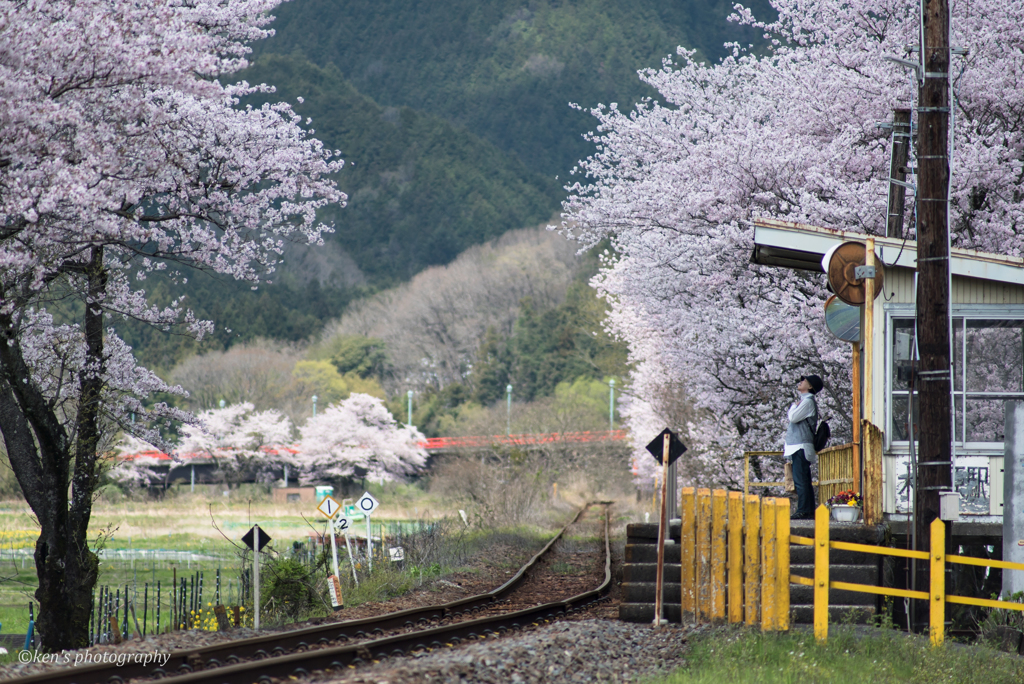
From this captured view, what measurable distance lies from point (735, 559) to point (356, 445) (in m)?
66.1

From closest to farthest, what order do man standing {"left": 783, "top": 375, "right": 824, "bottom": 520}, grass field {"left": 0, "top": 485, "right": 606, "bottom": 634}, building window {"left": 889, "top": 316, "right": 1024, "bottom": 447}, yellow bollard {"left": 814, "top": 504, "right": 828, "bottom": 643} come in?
yellow bollard {"left": 814, "top": 504, "right": 828, "bottom": 643} < man standing {"left": 783, "top": 375, "right": 824, "bottom": 520} < building window {"left": 889, "top": 316, "right": 1024, "bottom": 447} < grass field {"left": 0, "top": 485, "right": 606, "bottom": 634}

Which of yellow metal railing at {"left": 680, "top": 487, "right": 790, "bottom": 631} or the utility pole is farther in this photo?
the utility pole

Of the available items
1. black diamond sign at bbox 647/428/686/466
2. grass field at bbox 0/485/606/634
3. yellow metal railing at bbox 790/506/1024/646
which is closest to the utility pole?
yellow metal railing at bbox 790/506/1024/646

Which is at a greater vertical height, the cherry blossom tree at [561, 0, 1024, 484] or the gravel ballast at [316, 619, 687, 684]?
the cherry blossom tree at [561, 0, 1024, 484]

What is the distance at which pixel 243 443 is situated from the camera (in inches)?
2862

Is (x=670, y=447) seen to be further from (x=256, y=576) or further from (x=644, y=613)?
(x=256, y=576)

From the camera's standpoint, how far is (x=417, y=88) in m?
198

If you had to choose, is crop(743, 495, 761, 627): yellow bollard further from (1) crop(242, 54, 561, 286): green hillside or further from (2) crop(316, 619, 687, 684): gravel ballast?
(1) crop(242, 54, 561, 286): green hillside

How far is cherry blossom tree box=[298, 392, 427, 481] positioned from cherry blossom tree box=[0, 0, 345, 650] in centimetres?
5615

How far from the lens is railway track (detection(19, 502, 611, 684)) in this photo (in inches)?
321

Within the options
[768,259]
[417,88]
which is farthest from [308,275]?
[768,259]

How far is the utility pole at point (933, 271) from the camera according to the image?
1073cm

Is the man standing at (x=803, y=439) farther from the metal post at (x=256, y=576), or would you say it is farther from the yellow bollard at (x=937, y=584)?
the metal post at (x=256, y=576)

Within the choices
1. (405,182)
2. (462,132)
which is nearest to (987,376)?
(405,182)
